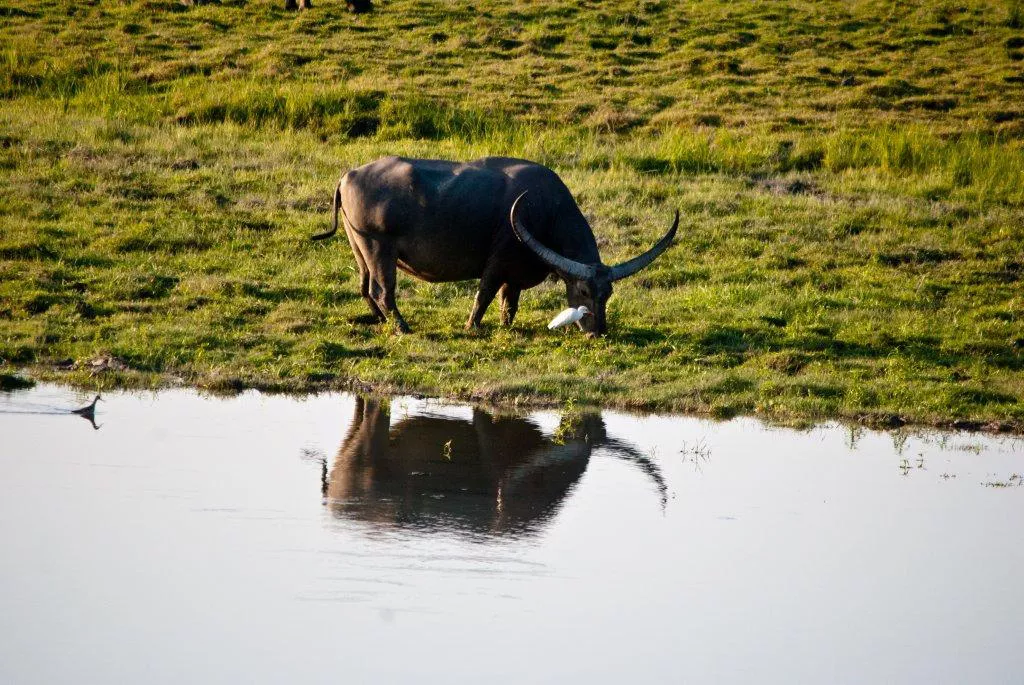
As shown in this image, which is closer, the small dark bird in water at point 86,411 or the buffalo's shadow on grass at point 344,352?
the small dark bird in water at point 86,411

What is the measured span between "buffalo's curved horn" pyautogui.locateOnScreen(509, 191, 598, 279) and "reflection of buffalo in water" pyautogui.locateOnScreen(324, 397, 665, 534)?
2.39 meters

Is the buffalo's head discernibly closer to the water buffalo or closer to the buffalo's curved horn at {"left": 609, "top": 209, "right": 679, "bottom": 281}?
the water buffalo

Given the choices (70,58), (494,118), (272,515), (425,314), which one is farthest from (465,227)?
(70,58)

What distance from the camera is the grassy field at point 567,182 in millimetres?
10930

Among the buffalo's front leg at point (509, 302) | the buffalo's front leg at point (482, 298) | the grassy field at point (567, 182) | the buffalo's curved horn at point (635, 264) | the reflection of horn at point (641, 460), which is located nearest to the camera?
the reflection of horn at point (641, 460)

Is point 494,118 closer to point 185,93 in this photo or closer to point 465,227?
point 185,93

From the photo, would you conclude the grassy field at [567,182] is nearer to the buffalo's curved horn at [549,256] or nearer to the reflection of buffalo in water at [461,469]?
the buffalo's curved horn at [549,256]

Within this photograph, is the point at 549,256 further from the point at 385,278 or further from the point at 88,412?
the point at 88,412

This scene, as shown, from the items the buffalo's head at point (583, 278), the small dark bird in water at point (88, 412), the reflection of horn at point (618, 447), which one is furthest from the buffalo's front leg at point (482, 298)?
the small dark bird in water at point (88, 412)

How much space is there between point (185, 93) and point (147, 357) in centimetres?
1119

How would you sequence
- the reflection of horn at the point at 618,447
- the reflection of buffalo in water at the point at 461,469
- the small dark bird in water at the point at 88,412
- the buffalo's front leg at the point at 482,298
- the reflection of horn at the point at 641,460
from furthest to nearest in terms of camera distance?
the buffalo's front leg at the point at 482,298, the small dark bird in water at the point at 88,412, the reflection of horn at the point at 618,447, the reflection of horn at the point at 641,460, the reflection of buffalo in water at the point at 461,469

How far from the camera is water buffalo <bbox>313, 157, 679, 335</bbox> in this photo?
1198 cm

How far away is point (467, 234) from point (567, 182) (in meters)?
5.06

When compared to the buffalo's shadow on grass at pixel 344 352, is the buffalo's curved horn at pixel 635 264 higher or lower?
higher
